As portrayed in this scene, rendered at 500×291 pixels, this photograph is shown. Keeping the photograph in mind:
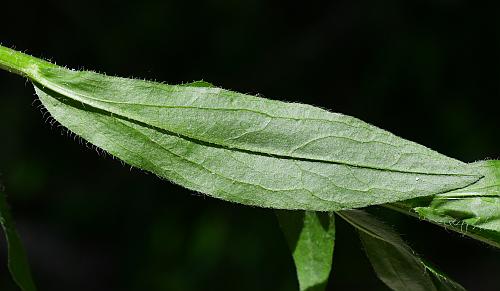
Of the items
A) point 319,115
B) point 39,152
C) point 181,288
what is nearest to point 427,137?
point 181,288

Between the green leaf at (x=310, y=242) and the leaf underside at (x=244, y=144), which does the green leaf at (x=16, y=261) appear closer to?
the leaf underside at (x=244, y=144)

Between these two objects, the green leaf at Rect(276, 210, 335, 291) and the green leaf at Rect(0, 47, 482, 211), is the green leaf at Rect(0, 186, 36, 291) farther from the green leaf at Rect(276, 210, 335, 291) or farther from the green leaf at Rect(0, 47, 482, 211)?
the green leaf at Rect(276, 210, 335, 291)

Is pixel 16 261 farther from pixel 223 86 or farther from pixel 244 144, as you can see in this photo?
pixel 223 86

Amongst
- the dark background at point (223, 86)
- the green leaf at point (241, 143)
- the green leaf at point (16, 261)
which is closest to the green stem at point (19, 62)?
the green leaf at point (241, 143)

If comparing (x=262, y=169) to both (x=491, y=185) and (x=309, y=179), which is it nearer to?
(x=309, y=179)

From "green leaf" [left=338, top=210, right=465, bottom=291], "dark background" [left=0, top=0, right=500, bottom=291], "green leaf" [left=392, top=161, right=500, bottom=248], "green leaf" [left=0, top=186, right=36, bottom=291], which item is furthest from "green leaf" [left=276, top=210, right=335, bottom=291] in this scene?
"dark background" [left=0, top=0, right=500, bottom=291]
